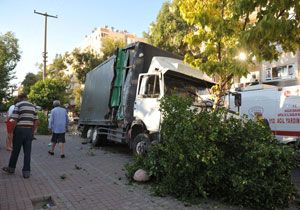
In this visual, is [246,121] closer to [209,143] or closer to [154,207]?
[209,143]

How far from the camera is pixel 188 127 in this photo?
686 centimetres

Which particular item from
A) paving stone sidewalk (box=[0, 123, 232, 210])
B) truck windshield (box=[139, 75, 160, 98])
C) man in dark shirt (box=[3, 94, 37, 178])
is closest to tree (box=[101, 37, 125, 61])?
truck windshield (box=[139, 75, 160, 98])

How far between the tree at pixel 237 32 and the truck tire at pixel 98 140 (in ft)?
19.7

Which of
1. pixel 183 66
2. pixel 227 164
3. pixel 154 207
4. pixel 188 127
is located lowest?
pixel 154 207

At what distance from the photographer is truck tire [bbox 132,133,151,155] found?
33.8ft

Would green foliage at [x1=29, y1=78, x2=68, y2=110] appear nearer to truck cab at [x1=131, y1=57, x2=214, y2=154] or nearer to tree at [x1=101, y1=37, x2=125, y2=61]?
tree at [x1=101, y1=37, x2=125, y2=61]

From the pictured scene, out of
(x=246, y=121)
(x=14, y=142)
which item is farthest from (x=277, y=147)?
(x=14, y=142)

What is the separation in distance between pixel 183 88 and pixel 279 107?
4.41 meters

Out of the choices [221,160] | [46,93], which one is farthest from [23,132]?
[46,93]

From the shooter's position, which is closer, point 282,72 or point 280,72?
point 282,72

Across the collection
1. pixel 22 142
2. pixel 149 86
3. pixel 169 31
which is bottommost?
pixel 22 142

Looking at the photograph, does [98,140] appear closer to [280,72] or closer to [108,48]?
[280,72]

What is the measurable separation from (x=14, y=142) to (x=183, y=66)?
5411 mm

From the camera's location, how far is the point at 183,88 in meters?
10.6
